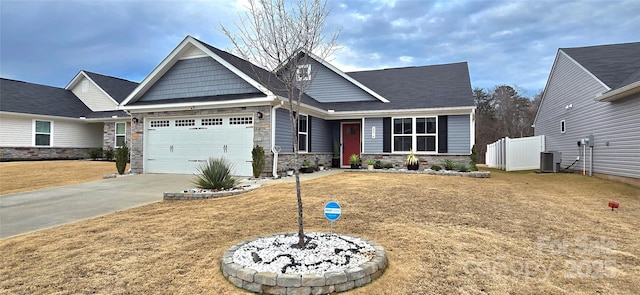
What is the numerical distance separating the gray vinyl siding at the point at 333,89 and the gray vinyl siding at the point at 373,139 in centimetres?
160

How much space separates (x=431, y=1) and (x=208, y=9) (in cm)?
731

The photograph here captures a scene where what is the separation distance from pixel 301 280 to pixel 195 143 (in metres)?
10.5

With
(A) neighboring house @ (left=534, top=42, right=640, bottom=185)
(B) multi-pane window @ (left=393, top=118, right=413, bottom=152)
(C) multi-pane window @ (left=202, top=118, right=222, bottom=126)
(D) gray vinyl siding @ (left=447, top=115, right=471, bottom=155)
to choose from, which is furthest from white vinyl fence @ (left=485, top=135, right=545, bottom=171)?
(C) multi-pane window @ (left=202, top=118, right=222, bottom=126)

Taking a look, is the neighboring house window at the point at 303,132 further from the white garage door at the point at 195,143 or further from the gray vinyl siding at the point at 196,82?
the gray vinyl siding at the point at 196,82

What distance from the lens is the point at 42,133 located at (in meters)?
18.9

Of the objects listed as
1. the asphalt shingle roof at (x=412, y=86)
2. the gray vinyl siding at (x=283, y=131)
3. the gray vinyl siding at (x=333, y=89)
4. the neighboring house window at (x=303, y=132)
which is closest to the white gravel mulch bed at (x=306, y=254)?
the gray vinyl siding at (x=283, y=131)

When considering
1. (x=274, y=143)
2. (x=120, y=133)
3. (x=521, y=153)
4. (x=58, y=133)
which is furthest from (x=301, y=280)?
(x=58, y=133)

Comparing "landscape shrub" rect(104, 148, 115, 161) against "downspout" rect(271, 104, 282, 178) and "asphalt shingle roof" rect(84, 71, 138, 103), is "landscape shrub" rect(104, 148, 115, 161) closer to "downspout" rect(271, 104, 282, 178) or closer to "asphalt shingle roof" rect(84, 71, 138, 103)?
"asphalt shingle roof" rect(84, 71, 138, 103)

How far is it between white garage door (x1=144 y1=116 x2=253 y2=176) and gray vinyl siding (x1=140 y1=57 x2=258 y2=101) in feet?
3.47

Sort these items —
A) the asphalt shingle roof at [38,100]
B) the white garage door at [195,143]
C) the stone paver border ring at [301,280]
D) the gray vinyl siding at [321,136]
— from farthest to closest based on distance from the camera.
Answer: the asphalt shingle roof at [38,100], the gray vinyl siding at [321,136], the white garage door at [195,143], the stone paver border ring at [301,280]

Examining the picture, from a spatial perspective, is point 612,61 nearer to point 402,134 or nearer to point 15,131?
point 402,134

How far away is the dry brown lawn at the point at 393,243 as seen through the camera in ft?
10.4

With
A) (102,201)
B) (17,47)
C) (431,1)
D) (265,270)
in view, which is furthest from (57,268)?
(17,47)

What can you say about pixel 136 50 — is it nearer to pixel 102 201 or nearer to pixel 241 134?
pixel 241 134
